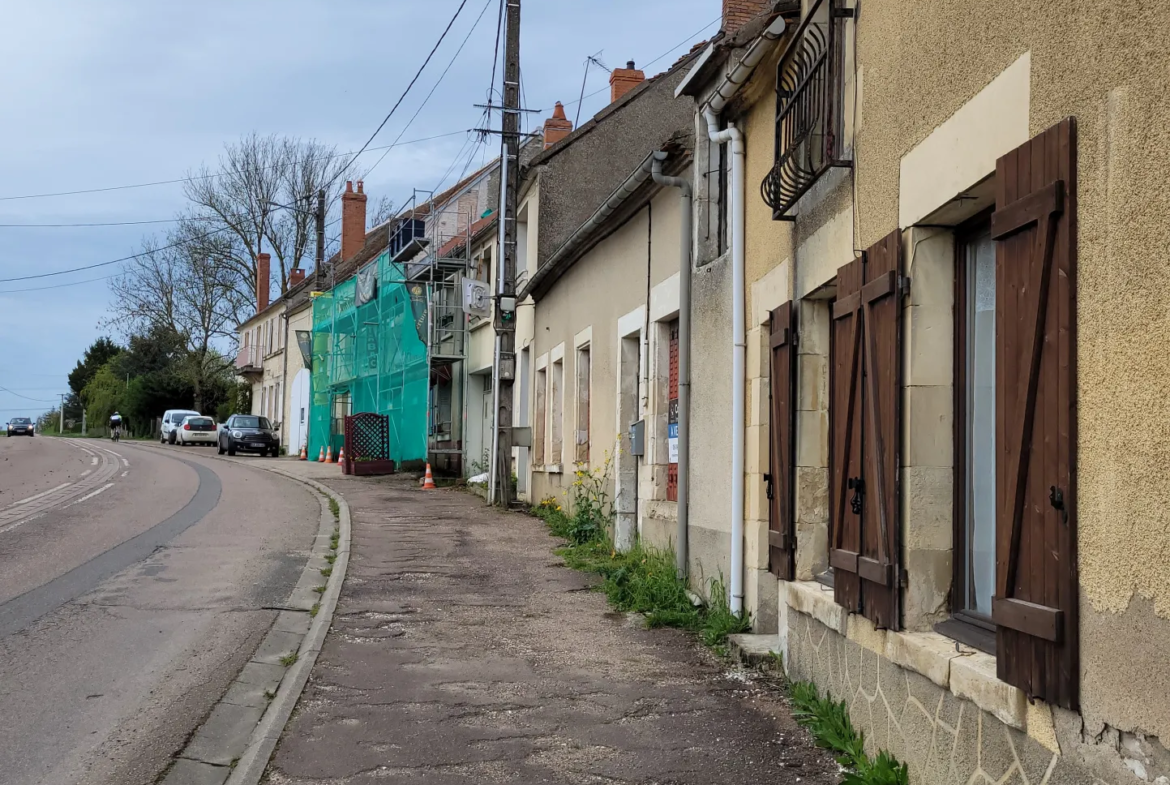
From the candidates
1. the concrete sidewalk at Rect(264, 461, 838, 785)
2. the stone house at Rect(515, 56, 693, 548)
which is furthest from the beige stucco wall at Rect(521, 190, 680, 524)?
the concrete sidewalk at Rect(264, 461, 838, 785)

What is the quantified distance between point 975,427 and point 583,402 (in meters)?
10.4

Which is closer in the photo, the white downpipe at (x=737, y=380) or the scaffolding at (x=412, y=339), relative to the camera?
the white downpipe at (x=737, y=380)

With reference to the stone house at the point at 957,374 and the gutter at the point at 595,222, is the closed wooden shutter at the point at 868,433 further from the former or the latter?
the gutter at the point at 595,222

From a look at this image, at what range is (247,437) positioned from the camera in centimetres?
3816

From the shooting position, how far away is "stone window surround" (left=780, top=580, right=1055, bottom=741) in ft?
11.6

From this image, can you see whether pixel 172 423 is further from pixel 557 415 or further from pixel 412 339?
pixel 557 415

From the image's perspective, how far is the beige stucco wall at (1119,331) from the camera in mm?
2895

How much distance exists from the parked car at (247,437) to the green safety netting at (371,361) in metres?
2.87

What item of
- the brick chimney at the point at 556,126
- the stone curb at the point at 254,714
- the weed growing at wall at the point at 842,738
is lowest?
the stone curb at the point at 254,714

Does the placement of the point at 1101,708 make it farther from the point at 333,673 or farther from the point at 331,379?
the point at 331,379

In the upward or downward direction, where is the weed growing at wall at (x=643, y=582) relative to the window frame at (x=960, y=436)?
downward

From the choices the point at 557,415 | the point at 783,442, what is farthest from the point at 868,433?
the point at 557,415

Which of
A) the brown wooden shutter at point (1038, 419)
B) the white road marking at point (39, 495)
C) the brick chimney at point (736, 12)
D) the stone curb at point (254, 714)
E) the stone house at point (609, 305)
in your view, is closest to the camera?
the brown wooden shutter at point (1038, 419)

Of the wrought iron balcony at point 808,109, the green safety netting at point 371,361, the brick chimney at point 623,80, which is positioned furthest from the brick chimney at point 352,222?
the wrought iron balcony at point 808,109
